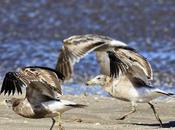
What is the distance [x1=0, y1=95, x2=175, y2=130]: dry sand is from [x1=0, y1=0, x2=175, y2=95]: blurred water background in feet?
9.30

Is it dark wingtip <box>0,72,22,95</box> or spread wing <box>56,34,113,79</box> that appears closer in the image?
dark wingtip <box>0,72,22,95</box>

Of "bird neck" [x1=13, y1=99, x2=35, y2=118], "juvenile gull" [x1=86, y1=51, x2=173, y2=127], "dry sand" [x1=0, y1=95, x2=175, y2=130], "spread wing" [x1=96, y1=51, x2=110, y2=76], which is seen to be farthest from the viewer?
"spread wing" [x1=96, y1=51, x2=110, y2=76]

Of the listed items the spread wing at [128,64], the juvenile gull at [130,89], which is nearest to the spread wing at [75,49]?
the spread wing at [128,64]

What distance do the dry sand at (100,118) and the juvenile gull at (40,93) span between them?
279 mm

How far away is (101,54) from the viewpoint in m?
13.2

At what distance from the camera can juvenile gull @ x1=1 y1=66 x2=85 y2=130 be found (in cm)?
1086

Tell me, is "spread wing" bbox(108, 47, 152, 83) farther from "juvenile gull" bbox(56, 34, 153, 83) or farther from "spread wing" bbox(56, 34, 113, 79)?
"spread wing" bbox(56, 34, 113, 79)

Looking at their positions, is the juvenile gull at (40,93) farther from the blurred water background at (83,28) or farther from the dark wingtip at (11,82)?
the blurred water background at (83,28)

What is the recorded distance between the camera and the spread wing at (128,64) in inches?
490

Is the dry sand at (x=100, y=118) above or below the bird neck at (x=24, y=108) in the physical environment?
below

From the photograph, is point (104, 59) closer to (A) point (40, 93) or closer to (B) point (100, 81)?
(B) point (100, 81)

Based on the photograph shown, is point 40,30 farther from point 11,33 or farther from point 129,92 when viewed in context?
point 129,92

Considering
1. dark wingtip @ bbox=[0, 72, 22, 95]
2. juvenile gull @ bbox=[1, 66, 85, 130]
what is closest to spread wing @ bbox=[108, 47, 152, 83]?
juvenile gull @ bbox=[1, 66, 85, 130]

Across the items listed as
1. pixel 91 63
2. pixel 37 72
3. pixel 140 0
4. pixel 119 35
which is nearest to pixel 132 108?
pixel 37 72
